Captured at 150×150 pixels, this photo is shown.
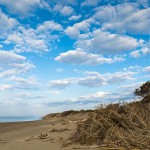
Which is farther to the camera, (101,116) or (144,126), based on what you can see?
(101,116)

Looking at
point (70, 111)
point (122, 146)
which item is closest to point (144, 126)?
point (122, 146)

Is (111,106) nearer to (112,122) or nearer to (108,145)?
(112,122)

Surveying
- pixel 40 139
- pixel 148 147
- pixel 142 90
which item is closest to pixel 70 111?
pixel 142 90

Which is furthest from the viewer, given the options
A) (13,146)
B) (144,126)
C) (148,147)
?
(13,146)

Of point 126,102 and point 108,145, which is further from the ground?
point 126,102

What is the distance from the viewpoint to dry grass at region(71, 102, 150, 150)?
21.0ft

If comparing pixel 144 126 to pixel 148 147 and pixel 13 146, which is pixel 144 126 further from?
pixel 13 146

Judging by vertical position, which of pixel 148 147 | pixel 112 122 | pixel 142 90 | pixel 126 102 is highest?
pixel 142 90

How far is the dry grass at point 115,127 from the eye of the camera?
6.39 metres

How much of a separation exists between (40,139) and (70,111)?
17.0 meters

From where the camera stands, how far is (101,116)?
8008mm

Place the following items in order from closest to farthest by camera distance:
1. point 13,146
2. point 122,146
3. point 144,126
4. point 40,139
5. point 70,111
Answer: point 122,146
point 144,126
point 13,146
point 40,139
point 70,111

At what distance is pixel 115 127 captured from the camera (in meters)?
7.12

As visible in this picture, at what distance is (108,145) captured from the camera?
6.64m
